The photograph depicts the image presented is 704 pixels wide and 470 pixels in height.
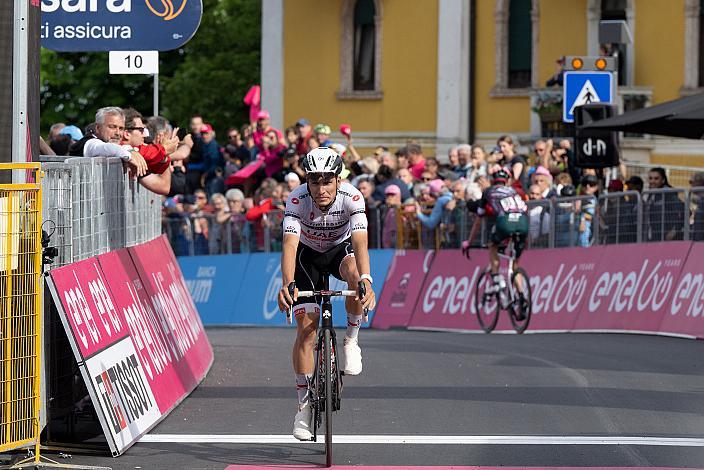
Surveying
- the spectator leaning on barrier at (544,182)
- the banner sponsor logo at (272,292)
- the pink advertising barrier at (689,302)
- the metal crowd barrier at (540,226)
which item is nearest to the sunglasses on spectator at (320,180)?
the pink advertising barrier at (689,302)

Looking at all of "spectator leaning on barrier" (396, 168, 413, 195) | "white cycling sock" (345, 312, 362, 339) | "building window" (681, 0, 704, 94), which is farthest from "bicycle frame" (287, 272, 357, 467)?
"building window" (681, 0, 704, 94)

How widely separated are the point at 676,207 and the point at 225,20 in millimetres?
52964

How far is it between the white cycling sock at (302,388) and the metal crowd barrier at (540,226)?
397 inches

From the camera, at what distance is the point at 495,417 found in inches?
504

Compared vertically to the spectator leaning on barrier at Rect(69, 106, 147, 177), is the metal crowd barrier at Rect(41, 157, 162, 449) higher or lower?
lower

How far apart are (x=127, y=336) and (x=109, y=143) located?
2227 mm

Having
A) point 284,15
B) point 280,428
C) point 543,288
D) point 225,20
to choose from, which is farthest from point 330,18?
point 280,428

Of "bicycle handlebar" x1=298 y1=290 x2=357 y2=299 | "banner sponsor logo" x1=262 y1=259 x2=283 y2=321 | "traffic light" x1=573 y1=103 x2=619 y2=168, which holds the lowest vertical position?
"banner sponsor logo" x1=262 y1=259 x2=283 y2=321

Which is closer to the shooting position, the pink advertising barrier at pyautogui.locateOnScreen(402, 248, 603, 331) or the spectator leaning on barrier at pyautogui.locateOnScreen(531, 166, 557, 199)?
the pink advertising barrier at pyautogui.locateOnScreen(402, 248, 603, 331)

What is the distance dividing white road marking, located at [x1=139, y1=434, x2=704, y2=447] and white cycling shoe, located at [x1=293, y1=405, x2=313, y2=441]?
48 centimetres

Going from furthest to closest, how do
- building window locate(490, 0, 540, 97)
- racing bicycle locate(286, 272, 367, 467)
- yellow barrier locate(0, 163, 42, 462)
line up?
building window locate(490, 0, 540, 97) < racing bicycle locate(286, 272, 367, 467) < yellow barrier locate(0, 163, 42, 462)

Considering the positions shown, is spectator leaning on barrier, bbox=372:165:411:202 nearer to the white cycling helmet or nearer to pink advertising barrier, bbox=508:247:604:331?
pink advertising barrier, bbox=508:247:604:331

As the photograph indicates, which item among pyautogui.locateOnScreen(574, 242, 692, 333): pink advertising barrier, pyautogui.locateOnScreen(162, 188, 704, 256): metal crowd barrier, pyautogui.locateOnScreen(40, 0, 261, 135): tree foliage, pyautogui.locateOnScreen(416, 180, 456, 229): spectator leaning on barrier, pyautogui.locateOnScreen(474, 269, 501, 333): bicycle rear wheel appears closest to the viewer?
pyautogui.locateOnScreen(574, 242, 692, 333): pink advertising barrier

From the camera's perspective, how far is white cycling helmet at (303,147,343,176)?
429 inches
